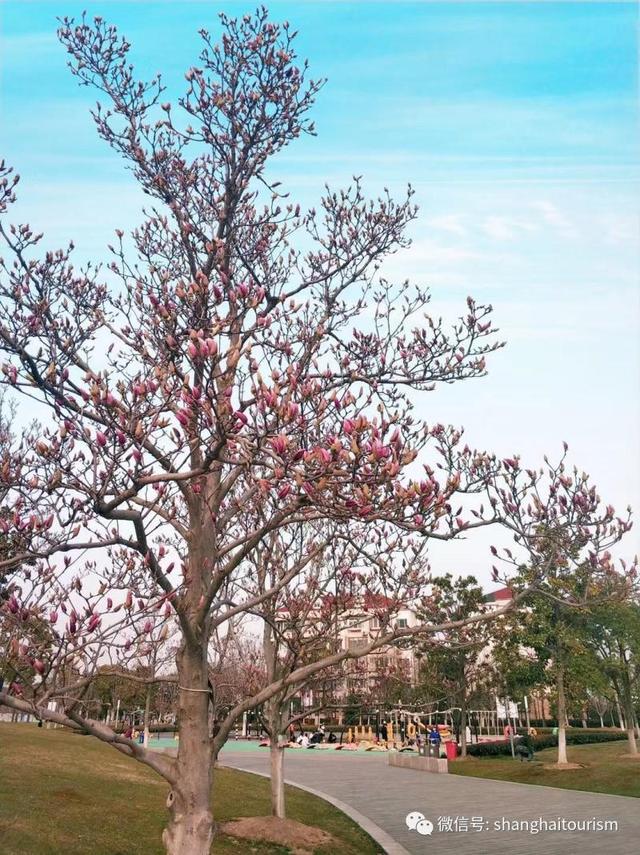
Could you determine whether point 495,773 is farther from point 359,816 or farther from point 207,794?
point 207,794

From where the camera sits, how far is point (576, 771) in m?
24.1

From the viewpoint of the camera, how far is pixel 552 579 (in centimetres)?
697

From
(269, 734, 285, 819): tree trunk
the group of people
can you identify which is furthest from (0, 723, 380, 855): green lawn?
the group of people

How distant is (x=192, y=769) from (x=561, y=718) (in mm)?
24699

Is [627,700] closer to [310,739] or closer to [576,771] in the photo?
[576,771]

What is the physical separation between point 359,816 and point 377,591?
31.3 ft

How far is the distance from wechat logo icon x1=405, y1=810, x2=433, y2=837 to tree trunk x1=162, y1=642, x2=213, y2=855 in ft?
31.9

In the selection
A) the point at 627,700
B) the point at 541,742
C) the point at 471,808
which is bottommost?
the point at 541,742

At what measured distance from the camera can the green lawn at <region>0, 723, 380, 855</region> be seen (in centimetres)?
1051

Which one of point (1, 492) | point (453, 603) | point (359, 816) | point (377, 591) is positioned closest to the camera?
point (1, 492)

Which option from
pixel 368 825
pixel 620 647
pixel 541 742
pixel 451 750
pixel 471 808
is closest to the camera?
pixel 368 825

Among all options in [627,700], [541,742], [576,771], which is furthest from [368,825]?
[541,742]

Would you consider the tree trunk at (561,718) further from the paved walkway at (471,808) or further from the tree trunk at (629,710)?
the paved walkway at (471,808)

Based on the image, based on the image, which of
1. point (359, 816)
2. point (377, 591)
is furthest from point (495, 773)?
point (377, 591)
